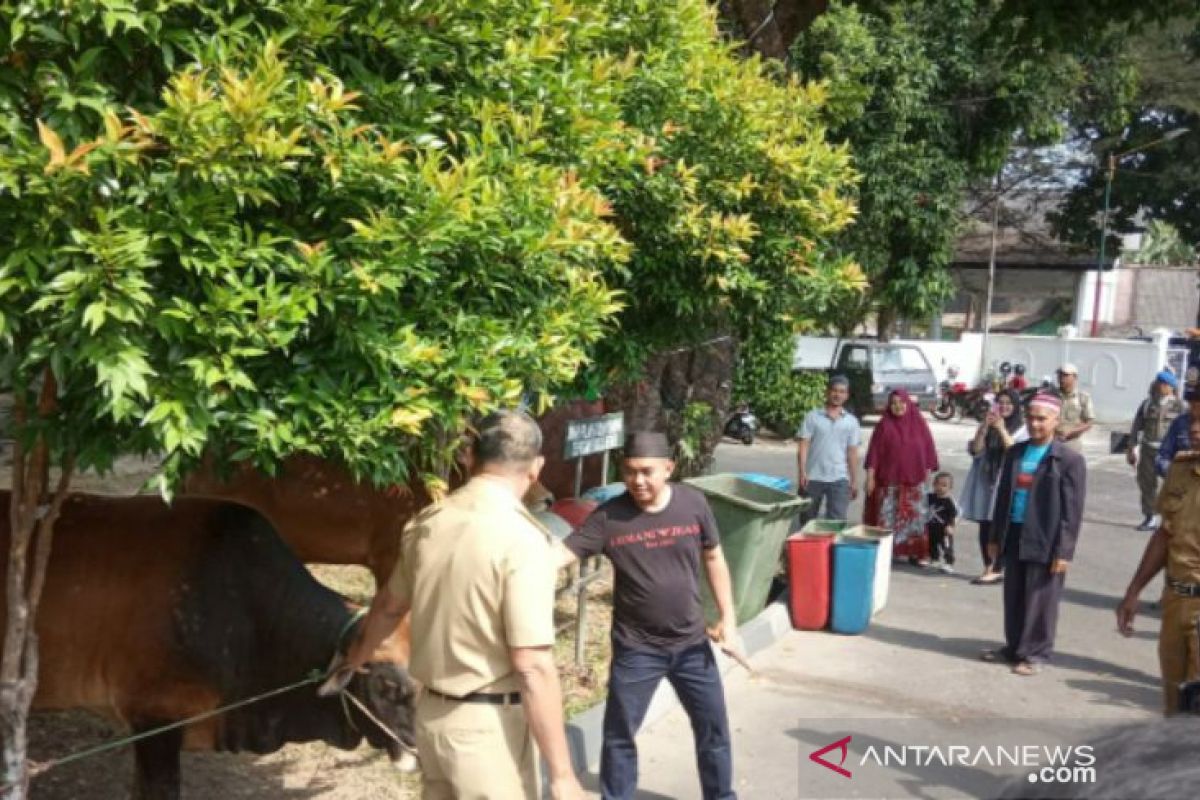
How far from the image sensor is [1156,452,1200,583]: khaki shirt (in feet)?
17.9

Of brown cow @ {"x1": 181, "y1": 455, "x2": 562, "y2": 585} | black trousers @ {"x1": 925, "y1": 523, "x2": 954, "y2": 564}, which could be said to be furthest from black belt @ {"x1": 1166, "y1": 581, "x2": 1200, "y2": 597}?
black trousers @ {"x1": 925, "y1": 523, "x2": 954, "y2": 564}

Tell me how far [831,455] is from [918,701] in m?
3.18

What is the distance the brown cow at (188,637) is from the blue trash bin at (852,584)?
4.24 m

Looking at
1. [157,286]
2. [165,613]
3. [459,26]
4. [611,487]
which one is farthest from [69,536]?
[611,487]

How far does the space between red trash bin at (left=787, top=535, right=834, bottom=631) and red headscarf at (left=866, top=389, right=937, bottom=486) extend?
229 cm

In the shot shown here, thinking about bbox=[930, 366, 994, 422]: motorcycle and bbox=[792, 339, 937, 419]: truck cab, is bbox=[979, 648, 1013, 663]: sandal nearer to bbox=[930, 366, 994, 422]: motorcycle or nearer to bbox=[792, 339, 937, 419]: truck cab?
bbox=[792, 339, 937, 419]: truck cab

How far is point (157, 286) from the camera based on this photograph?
3.09m

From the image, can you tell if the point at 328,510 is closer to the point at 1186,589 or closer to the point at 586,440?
the point at 586,440

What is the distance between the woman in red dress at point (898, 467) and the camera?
1009 centimetres

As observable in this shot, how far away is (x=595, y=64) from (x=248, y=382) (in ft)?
6.63

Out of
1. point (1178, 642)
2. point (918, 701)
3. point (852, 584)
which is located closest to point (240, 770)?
point (918, 701)

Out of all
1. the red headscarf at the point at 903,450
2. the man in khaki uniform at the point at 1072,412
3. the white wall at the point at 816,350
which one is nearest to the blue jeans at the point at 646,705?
the red headscarf at the point at 903,450

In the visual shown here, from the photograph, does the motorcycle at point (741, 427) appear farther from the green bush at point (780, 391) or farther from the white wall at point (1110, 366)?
the white wall at point (1110, 366)

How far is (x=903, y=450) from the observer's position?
1008 centimetres
